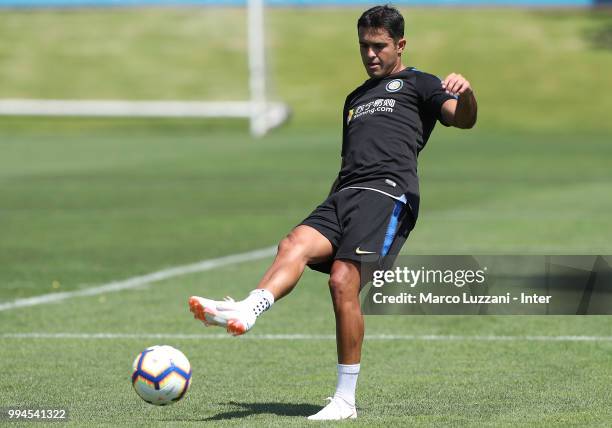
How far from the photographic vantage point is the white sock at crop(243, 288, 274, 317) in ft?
19.9

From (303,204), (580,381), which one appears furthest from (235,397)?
(303,204)

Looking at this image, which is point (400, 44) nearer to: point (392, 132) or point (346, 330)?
point (392, 132)

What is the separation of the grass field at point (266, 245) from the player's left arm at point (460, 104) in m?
1.51

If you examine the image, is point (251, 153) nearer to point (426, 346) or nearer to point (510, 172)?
point (510, 172)

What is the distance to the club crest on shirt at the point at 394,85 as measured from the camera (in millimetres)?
6801

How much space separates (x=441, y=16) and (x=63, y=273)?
2200 inches

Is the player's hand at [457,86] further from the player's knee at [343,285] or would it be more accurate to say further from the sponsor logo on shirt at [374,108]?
the player's knee at [343,285]

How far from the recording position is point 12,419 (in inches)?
247

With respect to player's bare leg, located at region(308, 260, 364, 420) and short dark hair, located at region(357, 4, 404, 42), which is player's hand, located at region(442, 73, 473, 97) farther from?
player's bare leg, located at region(308, 260, 364, 420)

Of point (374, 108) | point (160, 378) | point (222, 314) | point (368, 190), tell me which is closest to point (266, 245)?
point (374, 108)

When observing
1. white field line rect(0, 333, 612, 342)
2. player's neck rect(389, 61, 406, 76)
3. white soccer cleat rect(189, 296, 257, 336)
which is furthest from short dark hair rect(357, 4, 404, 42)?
white field line rect(0, 333, 612, 342)

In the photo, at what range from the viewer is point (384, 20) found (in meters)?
6.64

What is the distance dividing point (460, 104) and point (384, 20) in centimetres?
62

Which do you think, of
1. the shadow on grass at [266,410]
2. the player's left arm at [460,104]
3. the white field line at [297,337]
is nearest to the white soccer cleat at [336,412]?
the shadow on grass at [266,410]
